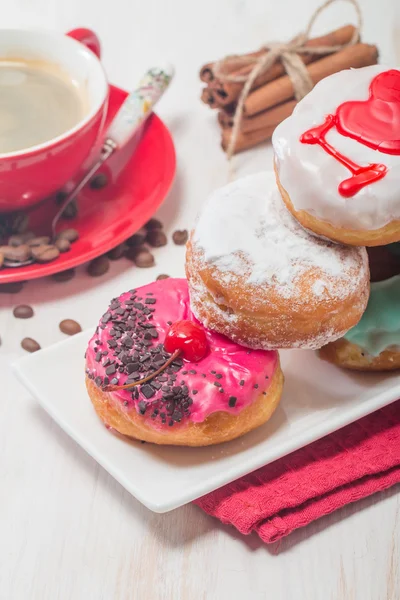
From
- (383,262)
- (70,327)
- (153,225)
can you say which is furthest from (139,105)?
(383,262)

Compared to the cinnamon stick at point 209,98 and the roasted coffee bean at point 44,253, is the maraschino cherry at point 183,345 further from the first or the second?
the cinnamon stick at point 209,98

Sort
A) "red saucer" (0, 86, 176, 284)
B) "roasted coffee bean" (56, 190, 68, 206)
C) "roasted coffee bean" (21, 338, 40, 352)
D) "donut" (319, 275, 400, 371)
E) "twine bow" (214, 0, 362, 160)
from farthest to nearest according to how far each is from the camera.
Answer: "twine bow" (214, 0, 362, 160)
"roasted coffee bean" (56, 190, 68, 206)
"red saucer" (0, 86, 176, 284)
"roasted coffee bean" (21, 338, 40, 352)
"donut" (319, 275, 400, 371)

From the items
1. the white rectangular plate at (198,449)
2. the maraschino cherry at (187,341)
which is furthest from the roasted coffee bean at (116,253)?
the maraschino cherry at (187,341)

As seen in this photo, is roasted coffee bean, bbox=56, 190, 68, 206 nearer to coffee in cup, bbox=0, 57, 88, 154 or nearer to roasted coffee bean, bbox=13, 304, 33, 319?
coffee in cup, bbox=0, 57, 88, 154

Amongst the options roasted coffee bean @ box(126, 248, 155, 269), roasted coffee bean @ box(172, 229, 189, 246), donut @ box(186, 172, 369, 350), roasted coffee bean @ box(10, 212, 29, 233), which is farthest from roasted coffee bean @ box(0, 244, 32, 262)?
donut @ box(186, 172, 369, 350)

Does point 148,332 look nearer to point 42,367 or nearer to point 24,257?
point 42,367
